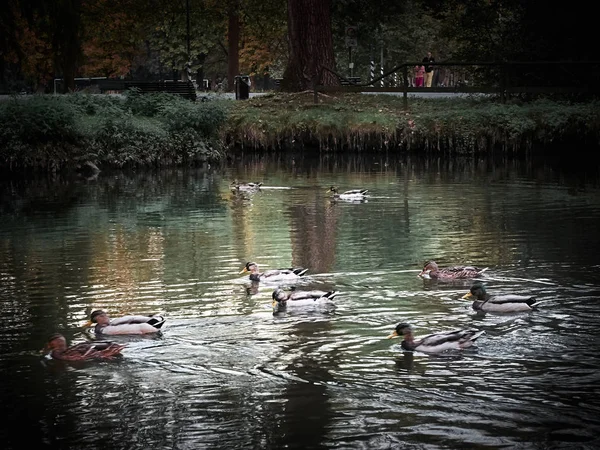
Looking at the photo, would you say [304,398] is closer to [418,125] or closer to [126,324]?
[126,324]

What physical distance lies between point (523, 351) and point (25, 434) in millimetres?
5726

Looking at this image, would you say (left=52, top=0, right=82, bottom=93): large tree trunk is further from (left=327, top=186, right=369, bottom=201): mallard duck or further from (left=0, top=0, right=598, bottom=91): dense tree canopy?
(left=327, top=186, right=369, bottom=201): mallard duck

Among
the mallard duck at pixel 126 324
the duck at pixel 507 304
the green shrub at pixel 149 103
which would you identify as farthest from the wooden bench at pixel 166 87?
the duck at pixel 507 304

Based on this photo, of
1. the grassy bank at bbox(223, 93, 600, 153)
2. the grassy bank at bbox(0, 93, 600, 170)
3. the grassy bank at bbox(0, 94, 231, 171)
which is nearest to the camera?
the grassy bank at bbox(0, 94, 231, 171)

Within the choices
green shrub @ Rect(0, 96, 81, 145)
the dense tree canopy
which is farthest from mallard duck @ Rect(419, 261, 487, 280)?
green shrub @ Rect(0, 96, 81, 145)

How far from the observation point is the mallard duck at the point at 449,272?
1691 centimetres

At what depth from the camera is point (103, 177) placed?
34.3m

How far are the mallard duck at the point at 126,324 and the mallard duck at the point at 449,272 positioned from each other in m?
4.82

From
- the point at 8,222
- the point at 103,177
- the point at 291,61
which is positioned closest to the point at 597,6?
the point at 291,61

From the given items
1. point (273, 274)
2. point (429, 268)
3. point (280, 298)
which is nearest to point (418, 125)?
point (429, 268)

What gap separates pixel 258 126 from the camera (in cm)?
4056

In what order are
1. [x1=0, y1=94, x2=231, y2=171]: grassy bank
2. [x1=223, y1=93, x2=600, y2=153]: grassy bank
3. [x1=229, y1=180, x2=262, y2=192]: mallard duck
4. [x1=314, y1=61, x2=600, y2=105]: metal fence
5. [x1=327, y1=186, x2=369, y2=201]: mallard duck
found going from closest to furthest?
[x1=327, y1=186, x2=369, y2=201]: mallard duck, [x1=229, y1=180, x2=262, y2=192]: mallard duck, [x1=0, y1=94, x2=231, y2=171]: grassy bank, [x1=223, y1=93, x2=600, y2=153]: grassy bank, [x1=314, y1=61, x2=600, y2=105]: metal fence

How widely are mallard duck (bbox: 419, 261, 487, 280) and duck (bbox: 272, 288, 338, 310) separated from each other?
2.27 m

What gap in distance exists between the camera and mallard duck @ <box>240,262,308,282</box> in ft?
56.3
